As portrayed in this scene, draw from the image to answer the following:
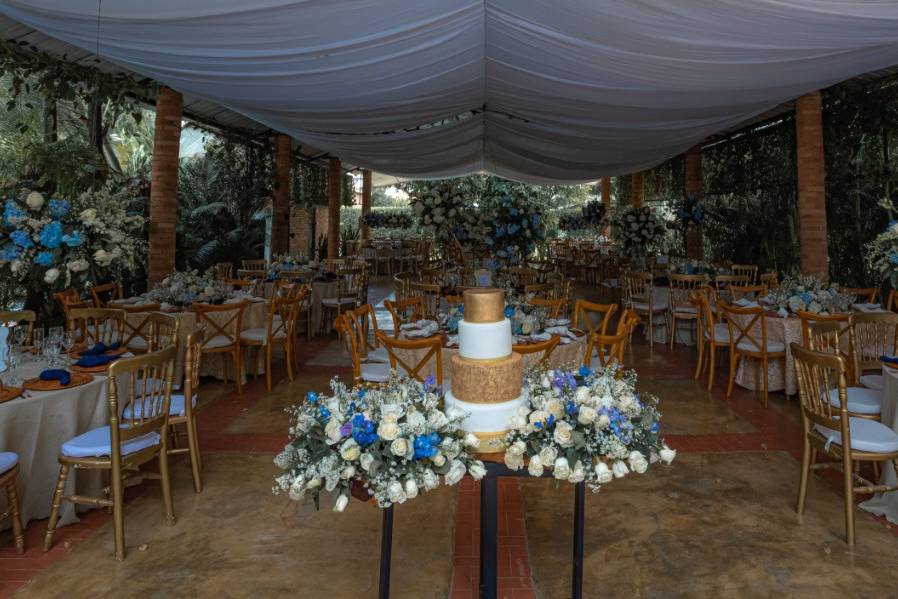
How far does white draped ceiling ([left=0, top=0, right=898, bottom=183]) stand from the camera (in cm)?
314

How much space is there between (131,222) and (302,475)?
10.8ft

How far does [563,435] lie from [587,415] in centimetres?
9

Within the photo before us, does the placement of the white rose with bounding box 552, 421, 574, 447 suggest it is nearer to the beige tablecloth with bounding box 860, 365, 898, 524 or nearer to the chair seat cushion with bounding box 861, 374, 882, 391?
the beige tablecloth with bounding box 860, 365, 898, 524

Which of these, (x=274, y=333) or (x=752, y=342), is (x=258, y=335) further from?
(x=752, y=342)

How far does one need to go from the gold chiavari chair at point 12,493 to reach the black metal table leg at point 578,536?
7.69 ft

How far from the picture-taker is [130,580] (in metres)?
2.40

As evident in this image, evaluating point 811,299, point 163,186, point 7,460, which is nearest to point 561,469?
point 7,460

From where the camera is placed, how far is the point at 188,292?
5312 mm

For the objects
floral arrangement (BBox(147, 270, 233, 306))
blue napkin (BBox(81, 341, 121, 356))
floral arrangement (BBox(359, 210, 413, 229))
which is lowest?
blue napkin (BBox(81, 341, 121, 356))

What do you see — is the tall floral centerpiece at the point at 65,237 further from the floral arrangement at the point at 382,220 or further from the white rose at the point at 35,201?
the floral arrangement at the point at 382,220

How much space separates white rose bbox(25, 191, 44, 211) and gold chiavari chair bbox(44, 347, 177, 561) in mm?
1688

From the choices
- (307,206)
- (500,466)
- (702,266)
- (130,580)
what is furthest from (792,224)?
(307,206)

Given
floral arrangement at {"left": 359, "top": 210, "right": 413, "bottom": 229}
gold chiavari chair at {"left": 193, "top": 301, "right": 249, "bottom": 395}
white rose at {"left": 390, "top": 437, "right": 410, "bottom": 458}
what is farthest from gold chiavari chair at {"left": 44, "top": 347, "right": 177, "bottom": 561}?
floral arrangement at {"left": 359, "top": 210, "right": 413, "bottom": 229}

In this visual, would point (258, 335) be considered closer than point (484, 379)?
No
